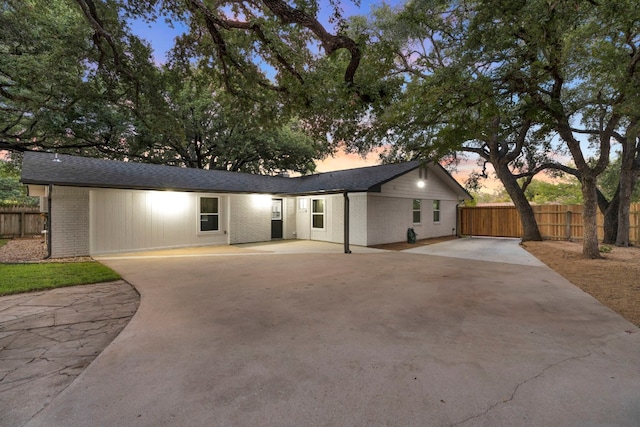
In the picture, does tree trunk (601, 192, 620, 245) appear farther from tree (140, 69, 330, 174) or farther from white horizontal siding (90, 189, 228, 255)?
white horizontal siding (90, 189, 228, 255)

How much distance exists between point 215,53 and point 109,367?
310 inches

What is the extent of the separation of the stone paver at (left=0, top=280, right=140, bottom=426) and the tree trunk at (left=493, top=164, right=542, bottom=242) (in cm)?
1568

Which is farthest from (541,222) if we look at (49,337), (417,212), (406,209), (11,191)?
(11,191)

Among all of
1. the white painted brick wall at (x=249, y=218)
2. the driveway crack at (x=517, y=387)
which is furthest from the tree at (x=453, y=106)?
the white painted brick wall at (x=249, y=218)

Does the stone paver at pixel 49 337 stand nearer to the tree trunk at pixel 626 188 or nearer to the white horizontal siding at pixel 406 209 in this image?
the white horizontal siding at pixel 406 209

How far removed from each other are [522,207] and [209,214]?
48.0 feet

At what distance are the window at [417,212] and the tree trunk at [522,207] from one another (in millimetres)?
3974

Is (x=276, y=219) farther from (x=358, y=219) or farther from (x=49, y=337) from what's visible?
(x=49, y=337)

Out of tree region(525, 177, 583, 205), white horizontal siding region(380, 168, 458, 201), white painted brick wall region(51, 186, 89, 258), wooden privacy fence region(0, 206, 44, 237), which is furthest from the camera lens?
tree region(525, 177, 583, 205)

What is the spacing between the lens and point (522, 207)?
1491 centimetres

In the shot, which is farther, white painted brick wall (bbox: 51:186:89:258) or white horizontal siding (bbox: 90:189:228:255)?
white horizontal siding (bbox: 90:189:228:255)

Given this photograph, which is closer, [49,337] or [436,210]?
[49,337]

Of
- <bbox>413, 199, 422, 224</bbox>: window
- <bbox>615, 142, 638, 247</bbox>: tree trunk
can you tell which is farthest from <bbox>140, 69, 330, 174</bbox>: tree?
<bbox>615, 142, 638, 247</bbox>: tree trunk

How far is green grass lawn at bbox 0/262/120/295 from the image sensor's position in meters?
5.58
